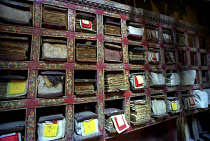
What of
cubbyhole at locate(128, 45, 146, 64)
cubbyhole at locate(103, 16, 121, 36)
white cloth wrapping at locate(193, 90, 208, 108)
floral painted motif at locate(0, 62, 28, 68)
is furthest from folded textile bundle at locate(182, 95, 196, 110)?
floral painted motif at locate(0, 62, 28, 68)

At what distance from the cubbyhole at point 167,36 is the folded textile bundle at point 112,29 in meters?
1.85

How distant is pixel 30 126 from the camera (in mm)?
2371

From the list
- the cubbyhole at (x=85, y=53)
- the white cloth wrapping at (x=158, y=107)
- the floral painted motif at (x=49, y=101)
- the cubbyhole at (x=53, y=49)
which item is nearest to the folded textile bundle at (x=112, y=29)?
the cubbyhole at (x=85, y=53)

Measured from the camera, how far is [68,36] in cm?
287

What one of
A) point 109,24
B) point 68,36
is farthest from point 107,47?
point 68,36

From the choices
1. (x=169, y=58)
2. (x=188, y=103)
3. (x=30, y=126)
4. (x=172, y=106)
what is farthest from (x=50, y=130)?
(x=188, y=103)

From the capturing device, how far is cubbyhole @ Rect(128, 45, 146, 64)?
3555mm

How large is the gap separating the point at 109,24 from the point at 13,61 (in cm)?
247

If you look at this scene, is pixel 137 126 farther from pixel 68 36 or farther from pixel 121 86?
pixel 68 36

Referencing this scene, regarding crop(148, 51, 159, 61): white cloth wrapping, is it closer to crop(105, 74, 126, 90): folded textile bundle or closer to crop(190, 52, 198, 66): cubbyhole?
crop(105, 74, 126, 90): folded textile bundle

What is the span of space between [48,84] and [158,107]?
127 inches

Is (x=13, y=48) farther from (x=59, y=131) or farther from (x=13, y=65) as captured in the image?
(x=59, y=131)

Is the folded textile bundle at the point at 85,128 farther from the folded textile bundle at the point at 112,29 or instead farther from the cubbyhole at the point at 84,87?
the folded textile bundle at the point at 112,29

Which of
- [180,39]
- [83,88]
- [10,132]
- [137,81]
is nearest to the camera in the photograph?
[10,132]
